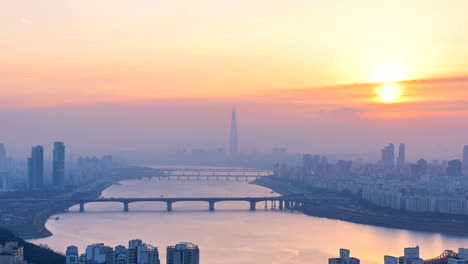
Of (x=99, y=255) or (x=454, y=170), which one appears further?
(x=454, y=170)

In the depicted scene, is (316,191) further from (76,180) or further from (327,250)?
(327,250)

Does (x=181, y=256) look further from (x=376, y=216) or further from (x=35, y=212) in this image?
(x=376, y=216)

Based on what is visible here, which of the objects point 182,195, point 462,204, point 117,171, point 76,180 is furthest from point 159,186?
point 462,204

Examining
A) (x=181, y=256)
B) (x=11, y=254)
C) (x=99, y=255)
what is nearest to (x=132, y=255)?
(x=99, y=255)

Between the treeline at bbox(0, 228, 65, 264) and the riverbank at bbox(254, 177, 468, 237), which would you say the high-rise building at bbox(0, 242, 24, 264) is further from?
the riverbank at bbox(254, 177, 468, 237)

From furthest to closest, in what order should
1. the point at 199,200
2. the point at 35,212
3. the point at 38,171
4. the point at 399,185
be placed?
the point at 38,171, the point at 399,185, the point at 199,200, the point at 35,212

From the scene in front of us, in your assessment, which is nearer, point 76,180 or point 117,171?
point 76,180
